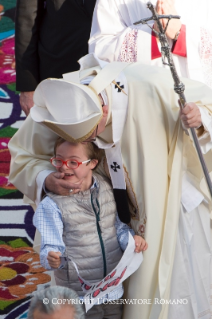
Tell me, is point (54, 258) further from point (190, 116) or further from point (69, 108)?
point (190, 116)

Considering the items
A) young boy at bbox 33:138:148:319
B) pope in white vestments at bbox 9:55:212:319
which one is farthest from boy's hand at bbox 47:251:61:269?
pope in white vestments at bbox 9:55:212:319

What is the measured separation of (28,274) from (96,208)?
1482 mm

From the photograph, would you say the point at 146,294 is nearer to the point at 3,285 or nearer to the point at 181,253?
the point at 181,253

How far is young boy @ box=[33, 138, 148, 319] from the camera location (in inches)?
111

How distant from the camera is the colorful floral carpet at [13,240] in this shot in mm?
3934

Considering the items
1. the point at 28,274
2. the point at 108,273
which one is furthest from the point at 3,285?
the point at 108,273

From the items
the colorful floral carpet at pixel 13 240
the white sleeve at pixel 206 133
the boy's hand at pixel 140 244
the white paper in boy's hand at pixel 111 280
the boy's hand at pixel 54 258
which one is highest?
the white sleeve at pixel 206 133

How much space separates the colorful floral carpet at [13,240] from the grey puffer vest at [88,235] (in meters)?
1.00

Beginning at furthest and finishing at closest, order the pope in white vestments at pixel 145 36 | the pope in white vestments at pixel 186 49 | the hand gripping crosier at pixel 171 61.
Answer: the pope in white vestments at pixel 145 36
the pope in white vestments at pixel 186 49
the hand gripping crosier at pixel 171 61

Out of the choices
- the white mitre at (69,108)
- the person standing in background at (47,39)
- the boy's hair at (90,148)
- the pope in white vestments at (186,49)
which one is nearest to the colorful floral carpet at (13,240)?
the person standing in background at (47,39)

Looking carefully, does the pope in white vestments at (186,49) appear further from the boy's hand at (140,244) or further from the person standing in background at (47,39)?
the person standing in background at (47,39)

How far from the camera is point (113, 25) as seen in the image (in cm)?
371

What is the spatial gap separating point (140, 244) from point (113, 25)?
139 cm

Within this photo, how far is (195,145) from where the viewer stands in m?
2.87
